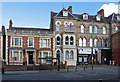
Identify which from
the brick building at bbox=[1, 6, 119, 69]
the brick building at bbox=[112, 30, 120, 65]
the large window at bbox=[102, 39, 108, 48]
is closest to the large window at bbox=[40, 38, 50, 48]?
the brick building at bbox=[1, 6, 119, 69]

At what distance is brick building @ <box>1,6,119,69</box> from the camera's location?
121 ft

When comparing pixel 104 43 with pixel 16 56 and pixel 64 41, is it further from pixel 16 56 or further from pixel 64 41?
pixel 16 56

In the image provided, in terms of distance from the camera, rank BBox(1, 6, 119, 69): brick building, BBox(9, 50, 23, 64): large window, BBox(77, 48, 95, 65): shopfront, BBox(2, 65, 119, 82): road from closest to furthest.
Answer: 1. BBox(2, 65, 119, 82): road
2. BBox(9, 50, 23, 64): large window
3. BBox(1, 6, 119, 69): brick building
4. BBox(77, 48, 95, 65): shopfront

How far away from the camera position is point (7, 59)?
3616 cm

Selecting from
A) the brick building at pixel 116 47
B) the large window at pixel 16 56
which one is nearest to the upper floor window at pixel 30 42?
the large window at pixel 16 56

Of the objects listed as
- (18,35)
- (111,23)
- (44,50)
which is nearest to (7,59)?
(18,35)

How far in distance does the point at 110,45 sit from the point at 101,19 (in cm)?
761

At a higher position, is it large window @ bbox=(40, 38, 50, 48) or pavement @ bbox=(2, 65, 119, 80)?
large window @ bbox=(40, 38, 50, 48)

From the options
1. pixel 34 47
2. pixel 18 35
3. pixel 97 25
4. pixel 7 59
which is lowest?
pixel 7 59

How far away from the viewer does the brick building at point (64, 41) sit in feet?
121

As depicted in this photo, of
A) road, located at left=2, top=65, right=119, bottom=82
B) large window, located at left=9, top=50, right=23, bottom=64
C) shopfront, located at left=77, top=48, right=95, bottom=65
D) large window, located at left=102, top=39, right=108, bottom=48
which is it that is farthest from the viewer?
large window, located at left=102, top=39, right=108, bottom=48

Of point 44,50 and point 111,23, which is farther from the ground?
Result: point 111,23

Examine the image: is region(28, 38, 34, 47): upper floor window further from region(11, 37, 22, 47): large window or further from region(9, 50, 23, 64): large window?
region(9, 50, 23, 64): large window

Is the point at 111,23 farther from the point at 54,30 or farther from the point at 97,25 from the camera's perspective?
the point at 54,30
